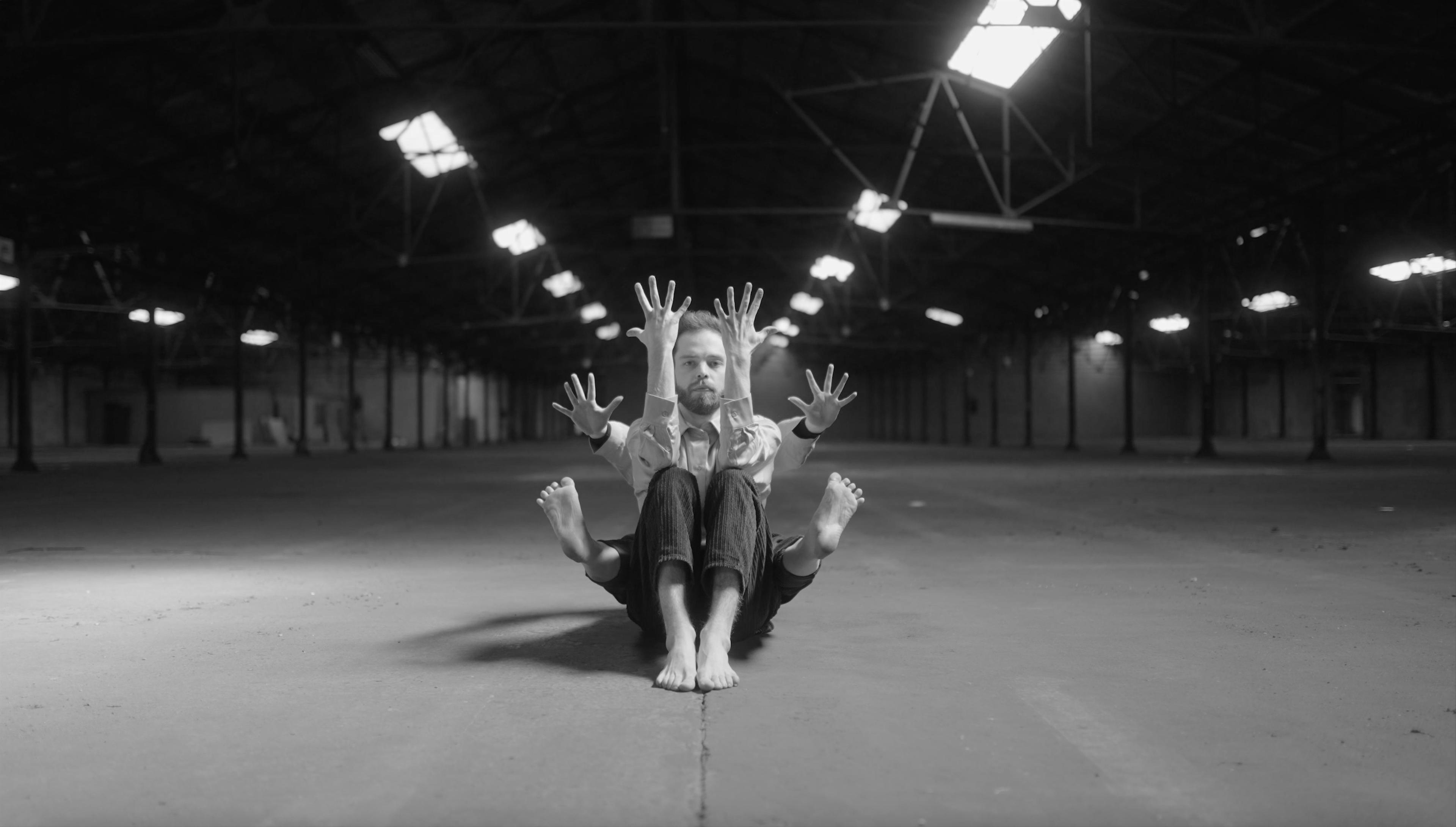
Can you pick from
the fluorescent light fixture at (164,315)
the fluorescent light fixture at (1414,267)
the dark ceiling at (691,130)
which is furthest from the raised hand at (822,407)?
the fluorescent light fixture at (164,315)

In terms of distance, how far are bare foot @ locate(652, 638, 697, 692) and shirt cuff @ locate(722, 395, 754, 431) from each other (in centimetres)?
80

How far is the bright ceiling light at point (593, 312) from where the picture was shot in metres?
39.8

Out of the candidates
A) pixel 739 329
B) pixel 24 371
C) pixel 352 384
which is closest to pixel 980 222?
pixel 739 329

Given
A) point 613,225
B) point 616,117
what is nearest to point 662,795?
point 616,117

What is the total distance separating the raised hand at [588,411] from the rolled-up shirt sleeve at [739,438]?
1.31ft

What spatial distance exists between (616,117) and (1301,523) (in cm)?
1813

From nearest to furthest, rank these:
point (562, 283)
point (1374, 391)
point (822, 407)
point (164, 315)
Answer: point (822, 407), point (164, 315), point (562, 283), point (1374, 391)

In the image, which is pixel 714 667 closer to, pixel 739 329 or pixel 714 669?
pixel 714 669

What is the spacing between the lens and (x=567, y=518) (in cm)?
361

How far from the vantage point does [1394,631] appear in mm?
4281

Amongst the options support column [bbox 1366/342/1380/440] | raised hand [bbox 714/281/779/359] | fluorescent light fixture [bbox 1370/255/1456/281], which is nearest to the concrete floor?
raised hand [bbox 714/281/779/359]

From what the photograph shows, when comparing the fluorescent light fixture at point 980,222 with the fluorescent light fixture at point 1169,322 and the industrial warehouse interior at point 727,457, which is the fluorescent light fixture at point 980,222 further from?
the fluorescent light fixture at point 1169,322

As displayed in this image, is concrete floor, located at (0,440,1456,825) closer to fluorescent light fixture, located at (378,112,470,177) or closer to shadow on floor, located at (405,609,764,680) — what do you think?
shadow on floor, located at (405,609,764,680)

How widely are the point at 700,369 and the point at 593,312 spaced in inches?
1479
